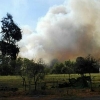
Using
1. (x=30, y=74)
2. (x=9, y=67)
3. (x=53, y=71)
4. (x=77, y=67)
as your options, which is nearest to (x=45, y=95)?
(x=30, y=74)

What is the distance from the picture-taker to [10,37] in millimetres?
93000

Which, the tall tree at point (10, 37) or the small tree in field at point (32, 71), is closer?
the small tree in field at point (32, 71)

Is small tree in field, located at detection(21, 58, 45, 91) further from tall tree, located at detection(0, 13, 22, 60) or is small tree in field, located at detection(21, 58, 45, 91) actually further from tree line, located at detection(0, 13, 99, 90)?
tall tree, located at detection(0, 13, 22, 60)

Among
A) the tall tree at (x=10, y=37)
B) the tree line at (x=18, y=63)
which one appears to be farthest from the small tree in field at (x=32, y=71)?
the tall tree at (x=10, y=37)

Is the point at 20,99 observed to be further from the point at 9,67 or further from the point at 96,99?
the point at 9,67

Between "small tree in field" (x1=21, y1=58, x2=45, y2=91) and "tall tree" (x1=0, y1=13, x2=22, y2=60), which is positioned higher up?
"tall tree" (x1=0, y1=13, x2=22, y2=60)

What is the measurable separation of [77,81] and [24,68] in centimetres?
987

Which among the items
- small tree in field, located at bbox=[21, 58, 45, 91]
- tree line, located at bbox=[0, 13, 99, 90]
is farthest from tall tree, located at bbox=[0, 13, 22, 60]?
small tree in field, located at bbox=[21, 58, 45, 91]

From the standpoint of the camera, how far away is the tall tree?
3506 inches

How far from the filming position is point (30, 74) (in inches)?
1774

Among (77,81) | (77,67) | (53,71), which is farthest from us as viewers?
(53,71)

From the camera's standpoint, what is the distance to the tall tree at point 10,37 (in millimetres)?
89062

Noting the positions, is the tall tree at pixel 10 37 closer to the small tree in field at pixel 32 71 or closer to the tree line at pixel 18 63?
the tree line at pixel 18 63

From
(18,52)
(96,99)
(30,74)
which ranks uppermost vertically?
(18,52)
